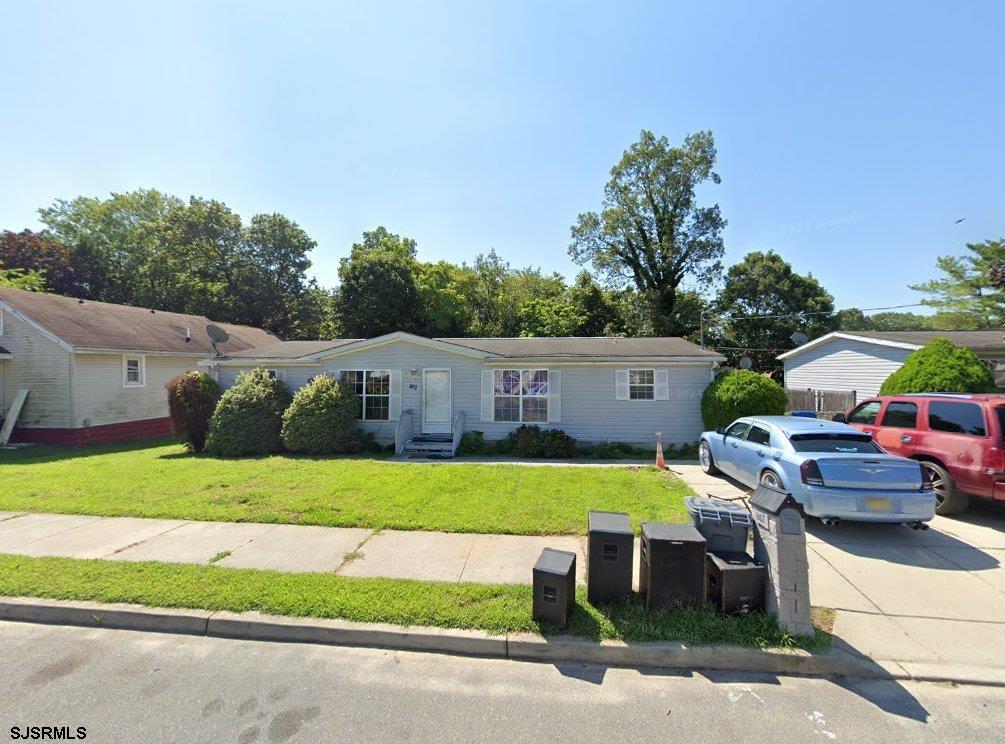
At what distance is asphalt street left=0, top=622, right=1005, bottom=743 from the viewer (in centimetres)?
280

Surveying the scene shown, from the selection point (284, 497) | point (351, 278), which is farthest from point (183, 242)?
point (284, 497)

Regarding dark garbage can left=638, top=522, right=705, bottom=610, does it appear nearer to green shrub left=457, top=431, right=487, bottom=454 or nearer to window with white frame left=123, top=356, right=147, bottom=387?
green shrub left=457, top=431, right=487, bottom=454

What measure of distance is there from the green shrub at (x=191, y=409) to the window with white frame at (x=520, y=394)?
28.8ft

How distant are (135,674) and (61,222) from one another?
48152mm

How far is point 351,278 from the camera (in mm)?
28438

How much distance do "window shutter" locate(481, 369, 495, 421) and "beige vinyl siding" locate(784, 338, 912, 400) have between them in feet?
46.4

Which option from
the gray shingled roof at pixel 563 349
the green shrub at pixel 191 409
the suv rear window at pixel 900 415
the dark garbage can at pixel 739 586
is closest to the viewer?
the dark garbage can at pixel 739 586

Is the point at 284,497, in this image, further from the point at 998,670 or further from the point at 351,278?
the point at 351,278

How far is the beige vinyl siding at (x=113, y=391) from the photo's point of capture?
50.1ft

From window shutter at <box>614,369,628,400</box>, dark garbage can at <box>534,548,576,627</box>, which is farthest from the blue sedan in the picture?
window shutter at <box>614,369,628,400</box>

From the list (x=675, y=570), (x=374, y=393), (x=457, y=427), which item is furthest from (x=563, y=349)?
(x=675, y=570)

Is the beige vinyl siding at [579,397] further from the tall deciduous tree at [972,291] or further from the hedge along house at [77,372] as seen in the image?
the tall deciduous tree at [972,291]

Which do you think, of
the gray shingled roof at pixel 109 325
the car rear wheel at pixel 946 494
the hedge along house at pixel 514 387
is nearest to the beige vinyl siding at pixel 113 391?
the gray shingled roof at pixel 109 325

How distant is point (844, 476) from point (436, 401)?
1039 cm
